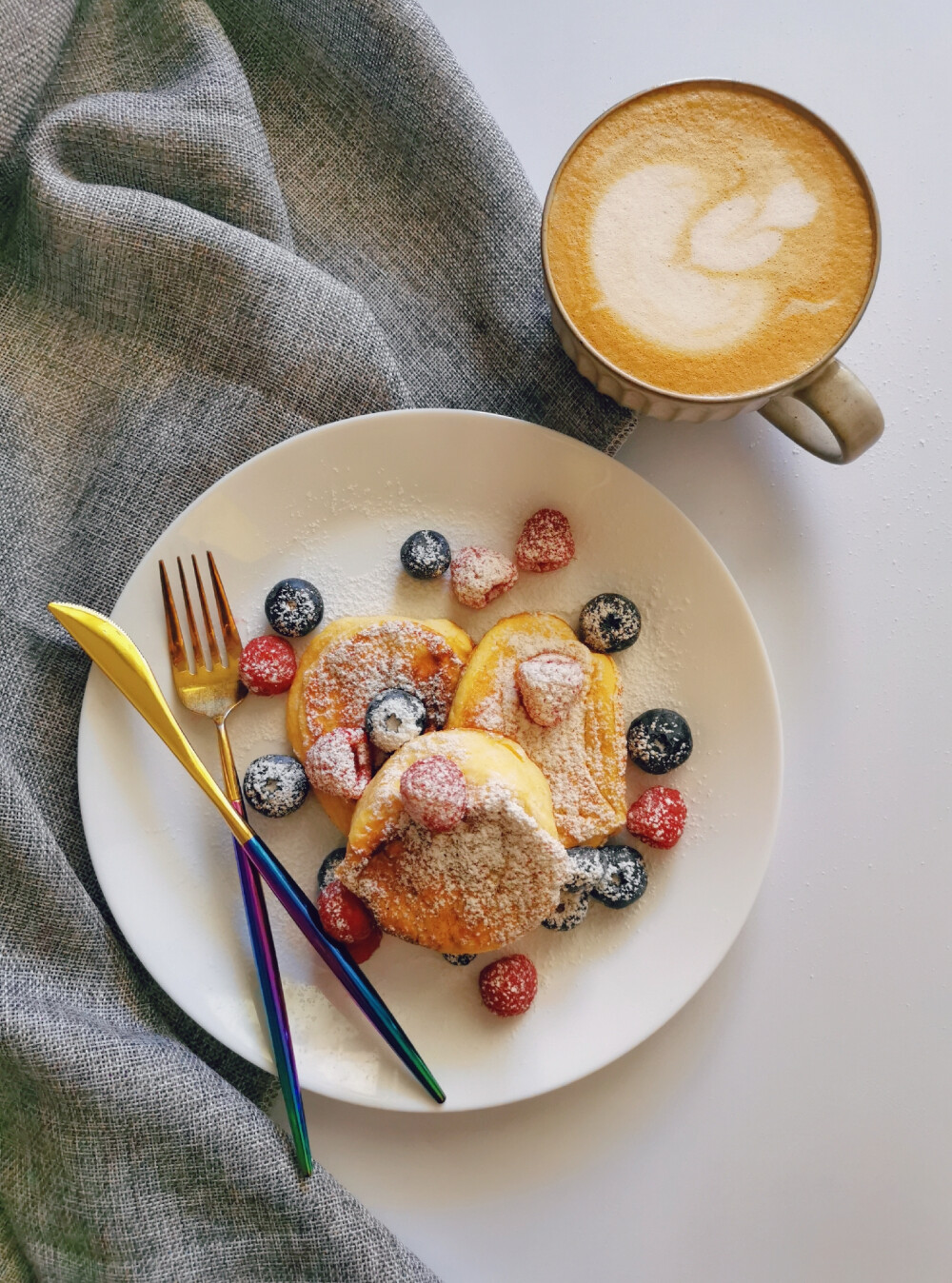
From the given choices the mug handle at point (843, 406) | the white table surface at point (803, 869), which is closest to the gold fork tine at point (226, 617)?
the white table surface at point (803, 869)

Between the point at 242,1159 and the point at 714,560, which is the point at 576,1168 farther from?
the point at 714,560

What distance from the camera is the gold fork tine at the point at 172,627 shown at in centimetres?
129

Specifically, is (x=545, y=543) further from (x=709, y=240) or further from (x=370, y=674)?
(x=709, y=240)

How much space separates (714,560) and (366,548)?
450mm

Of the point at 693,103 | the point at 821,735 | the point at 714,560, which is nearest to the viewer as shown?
the point at 693,103

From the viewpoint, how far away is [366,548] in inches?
53.1

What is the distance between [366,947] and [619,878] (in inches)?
12.8

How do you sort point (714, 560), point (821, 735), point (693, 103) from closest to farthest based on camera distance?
point (693, 103) < point (714, 560) < point (821, 735)

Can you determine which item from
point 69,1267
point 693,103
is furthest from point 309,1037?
point 693,103

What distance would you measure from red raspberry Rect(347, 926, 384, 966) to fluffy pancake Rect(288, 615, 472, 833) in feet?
0.44

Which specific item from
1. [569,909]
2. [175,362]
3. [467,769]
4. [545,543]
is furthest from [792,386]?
[175,362]

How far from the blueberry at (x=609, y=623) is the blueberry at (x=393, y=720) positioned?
0.79 feet

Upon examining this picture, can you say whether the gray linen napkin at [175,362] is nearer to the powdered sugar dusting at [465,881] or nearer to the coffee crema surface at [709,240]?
the coffee crema surface at [709,240]

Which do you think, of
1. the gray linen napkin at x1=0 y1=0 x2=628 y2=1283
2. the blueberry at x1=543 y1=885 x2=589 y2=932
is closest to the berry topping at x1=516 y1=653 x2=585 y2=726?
the blueberry at x1=543 y1=885 x2=589 y2=932
